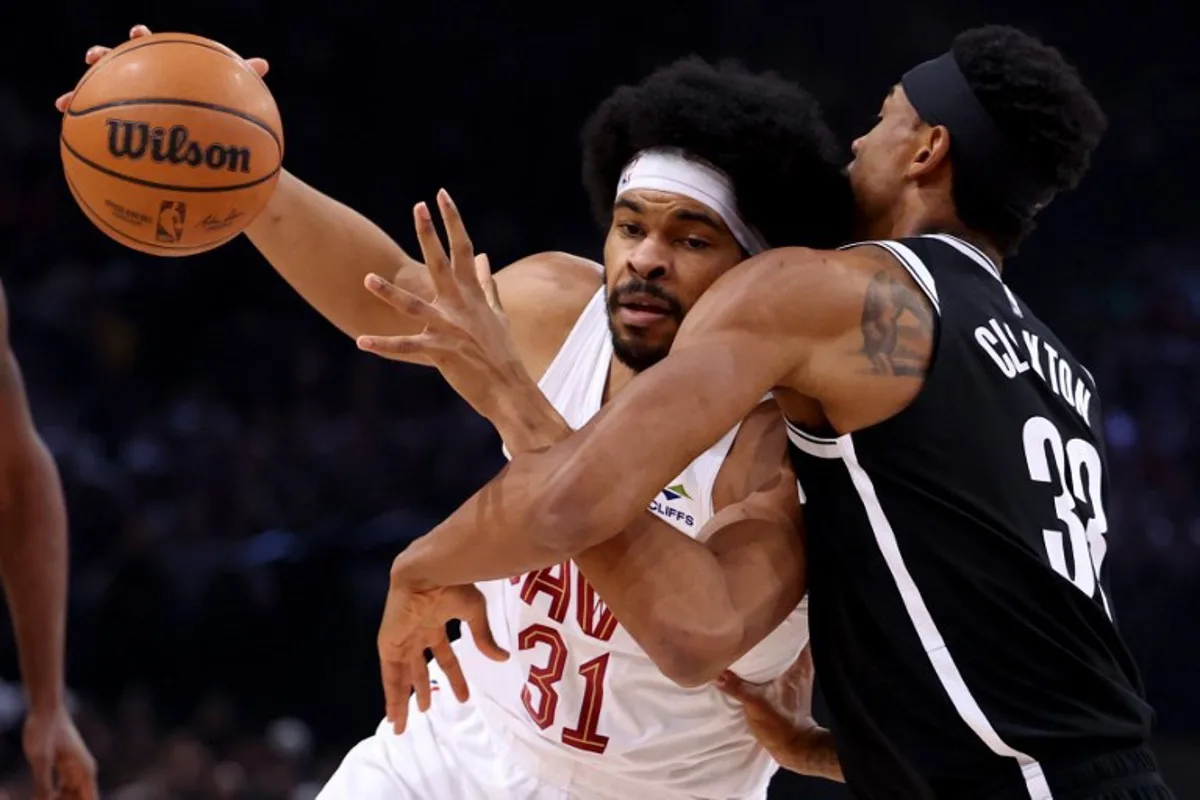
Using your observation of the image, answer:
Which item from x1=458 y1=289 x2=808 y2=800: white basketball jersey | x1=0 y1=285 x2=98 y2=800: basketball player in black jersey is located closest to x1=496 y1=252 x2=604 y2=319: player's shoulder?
x1=458 y1=289 x2=808 y2=800: white basketball jersey

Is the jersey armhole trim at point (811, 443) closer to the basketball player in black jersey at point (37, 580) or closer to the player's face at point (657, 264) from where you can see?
the player's face at point (657, 264)

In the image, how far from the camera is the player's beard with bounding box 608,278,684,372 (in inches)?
128

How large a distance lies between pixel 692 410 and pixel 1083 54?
22.4 feet

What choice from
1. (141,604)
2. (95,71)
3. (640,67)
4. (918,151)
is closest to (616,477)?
(918,151)

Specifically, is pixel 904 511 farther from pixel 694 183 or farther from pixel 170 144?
pixel 170 144

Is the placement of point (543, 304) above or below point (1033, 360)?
below

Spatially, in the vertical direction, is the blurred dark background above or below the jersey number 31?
below

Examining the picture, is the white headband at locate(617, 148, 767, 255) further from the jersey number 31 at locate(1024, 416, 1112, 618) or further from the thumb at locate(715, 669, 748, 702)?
the thumb at locate(715, 669, 748, 702)

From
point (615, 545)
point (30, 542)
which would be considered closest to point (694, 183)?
point (615, 545)

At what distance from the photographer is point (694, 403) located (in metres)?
2.66

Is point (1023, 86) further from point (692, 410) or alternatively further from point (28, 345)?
point (28, 345)

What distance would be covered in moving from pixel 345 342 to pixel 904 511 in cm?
569

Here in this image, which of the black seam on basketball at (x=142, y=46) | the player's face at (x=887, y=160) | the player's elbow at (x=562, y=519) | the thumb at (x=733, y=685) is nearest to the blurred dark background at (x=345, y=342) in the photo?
the thumb at (x=733, y=685)

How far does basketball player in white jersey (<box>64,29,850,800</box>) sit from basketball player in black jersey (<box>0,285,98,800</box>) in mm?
987
